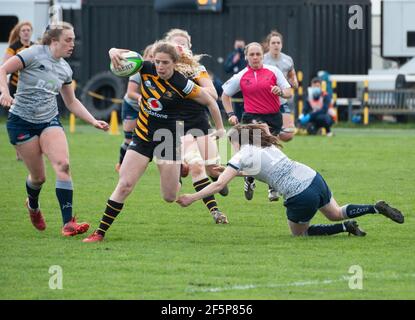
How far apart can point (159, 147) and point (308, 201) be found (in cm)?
150

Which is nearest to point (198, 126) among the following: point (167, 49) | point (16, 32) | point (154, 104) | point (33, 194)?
point (154, 104)

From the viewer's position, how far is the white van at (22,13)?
32.2 meters

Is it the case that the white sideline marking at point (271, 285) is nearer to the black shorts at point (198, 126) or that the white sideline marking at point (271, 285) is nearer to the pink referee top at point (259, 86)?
the black shorts at point (198, 126)

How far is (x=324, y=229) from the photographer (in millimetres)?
10844

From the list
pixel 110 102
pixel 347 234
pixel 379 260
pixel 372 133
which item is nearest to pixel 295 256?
pixel 379 260

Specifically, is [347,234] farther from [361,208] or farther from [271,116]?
[271,116]

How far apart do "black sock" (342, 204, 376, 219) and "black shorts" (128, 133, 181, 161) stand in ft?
5.65

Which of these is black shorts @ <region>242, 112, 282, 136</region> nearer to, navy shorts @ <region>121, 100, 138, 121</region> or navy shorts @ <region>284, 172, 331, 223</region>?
navy shorts @ <region>121, 100, 138, 121</region>

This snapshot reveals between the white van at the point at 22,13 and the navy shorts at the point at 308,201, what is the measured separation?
22.6m

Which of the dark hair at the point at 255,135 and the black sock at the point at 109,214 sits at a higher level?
the dark hair at the point at 255,135

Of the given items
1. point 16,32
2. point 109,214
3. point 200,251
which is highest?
point 16,32

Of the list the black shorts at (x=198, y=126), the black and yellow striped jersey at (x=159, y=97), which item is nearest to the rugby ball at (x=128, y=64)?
the black and yellow striped jersey at (x=159, y=97)

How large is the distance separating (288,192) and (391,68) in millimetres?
22328

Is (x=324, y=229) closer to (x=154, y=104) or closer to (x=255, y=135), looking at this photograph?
(x=255, y=135)
